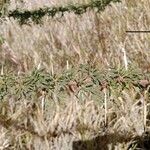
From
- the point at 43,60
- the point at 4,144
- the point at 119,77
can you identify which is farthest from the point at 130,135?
the point at 119,77

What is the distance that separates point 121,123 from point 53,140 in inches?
14.5

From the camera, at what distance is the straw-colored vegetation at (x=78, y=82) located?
0.96 metres

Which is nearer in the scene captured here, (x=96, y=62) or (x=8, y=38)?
(x=96, y=62)

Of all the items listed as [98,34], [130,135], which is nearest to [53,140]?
[130,135]

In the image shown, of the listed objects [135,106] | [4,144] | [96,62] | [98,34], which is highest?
[98,34]

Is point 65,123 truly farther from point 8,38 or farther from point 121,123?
point 8,38

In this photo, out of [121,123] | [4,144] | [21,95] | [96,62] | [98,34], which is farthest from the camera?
[98,34]

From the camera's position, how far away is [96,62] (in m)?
2.69

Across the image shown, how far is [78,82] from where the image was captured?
933 mm

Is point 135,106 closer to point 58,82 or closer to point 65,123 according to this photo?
point 65,123

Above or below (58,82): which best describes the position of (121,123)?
below

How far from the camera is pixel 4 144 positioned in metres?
2.11

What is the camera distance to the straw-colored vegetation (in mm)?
964

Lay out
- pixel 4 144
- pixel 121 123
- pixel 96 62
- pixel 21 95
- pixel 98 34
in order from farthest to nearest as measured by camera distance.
A: pixel 98 34
pixel 96 62
pixel 121 123
pixel 4 144
pixel 21 95
